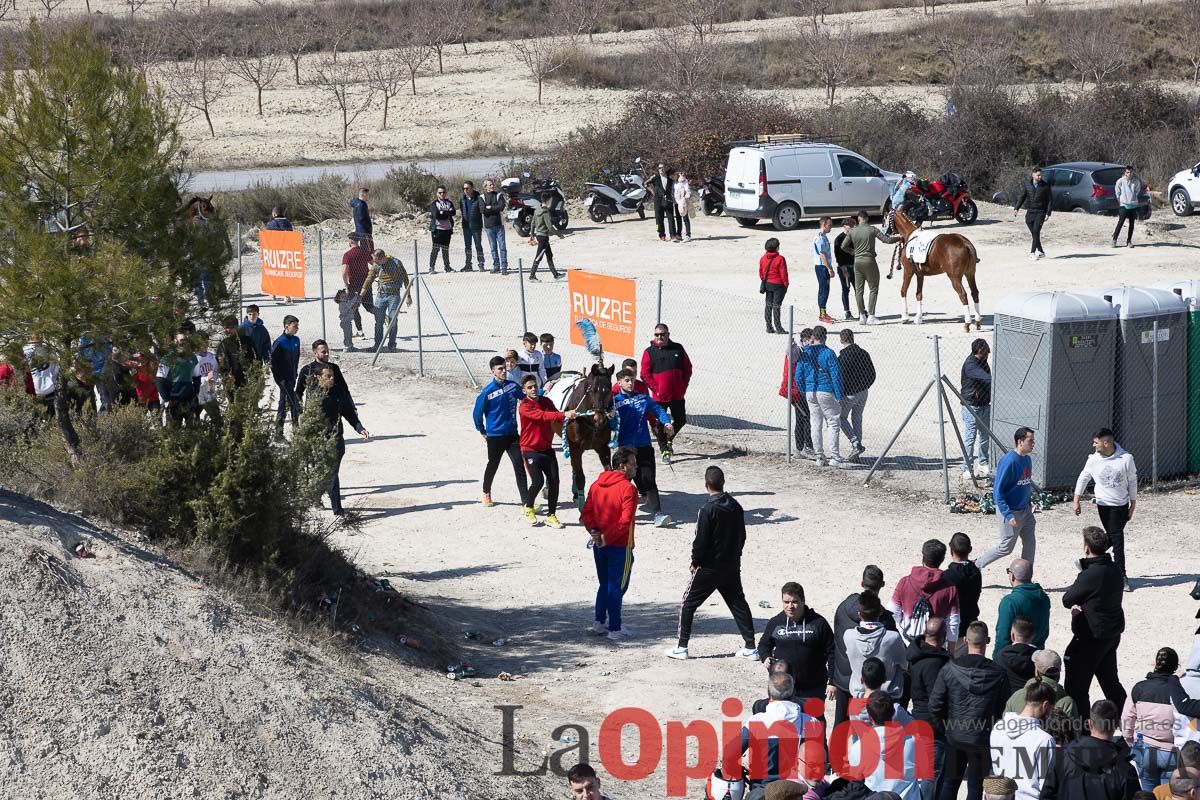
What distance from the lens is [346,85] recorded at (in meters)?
59.4

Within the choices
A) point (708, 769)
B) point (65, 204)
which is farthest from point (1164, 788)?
point (65, 204)

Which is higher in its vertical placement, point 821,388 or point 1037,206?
point 1037,206

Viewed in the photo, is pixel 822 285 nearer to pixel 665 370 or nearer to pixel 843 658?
pixel 665 370

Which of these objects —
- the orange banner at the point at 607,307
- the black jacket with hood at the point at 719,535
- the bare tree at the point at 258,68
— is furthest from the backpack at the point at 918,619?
the bare tree at the point at 258,68

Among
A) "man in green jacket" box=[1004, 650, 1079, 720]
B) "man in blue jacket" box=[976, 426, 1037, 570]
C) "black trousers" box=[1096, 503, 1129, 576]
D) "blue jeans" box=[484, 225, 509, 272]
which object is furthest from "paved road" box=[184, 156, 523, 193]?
"man in green jacket" box=[1004, 650, 1079, 720]

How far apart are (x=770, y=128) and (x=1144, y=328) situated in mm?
23197

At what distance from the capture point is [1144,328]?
13875 mm

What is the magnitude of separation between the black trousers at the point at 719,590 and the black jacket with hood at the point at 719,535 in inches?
1.9

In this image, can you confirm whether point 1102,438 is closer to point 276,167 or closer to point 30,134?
point 30,134

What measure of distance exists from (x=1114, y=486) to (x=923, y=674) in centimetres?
430

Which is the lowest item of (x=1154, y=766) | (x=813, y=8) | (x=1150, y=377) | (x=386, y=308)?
(x=1154, y=766)

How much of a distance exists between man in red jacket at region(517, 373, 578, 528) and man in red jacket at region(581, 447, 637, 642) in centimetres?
238

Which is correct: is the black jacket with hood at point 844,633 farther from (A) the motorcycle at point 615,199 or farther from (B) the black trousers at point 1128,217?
(A) the motorcycle at point 615,199

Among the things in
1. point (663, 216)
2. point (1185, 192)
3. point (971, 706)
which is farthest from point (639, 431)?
point (1185, 192)
